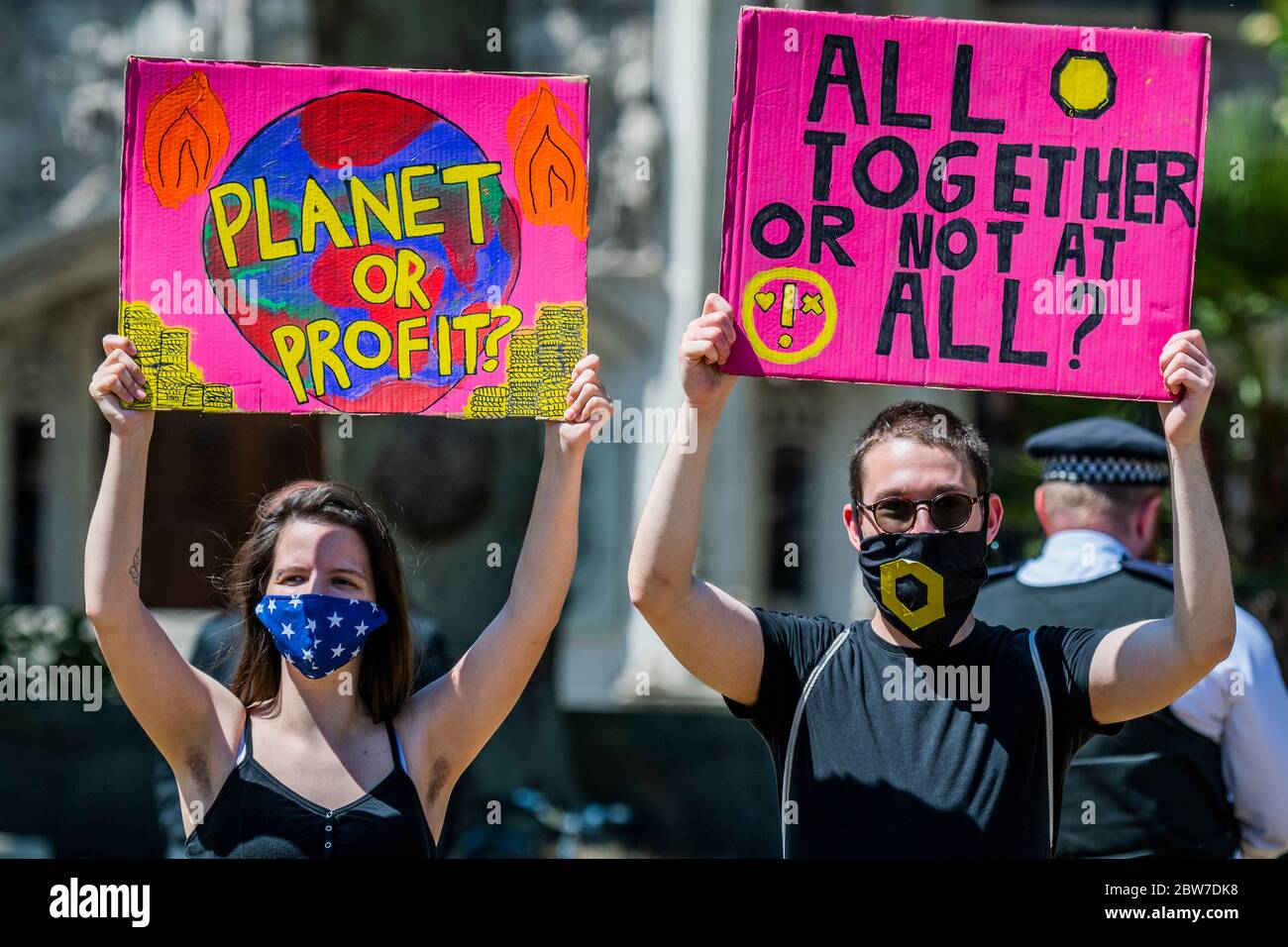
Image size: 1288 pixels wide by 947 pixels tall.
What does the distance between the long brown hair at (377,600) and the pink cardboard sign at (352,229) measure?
21 centimetres

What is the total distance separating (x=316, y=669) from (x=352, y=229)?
34.7 inches

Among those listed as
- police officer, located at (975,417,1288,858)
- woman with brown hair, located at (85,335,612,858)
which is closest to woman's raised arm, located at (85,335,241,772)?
woman with brown hair, located at (85,335,612,858)

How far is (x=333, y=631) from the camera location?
9.89 feet

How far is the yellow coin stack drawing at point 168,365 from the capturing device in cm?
316

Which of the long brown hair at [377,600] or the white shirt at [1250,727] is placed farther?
the white shirt at [1250,727]

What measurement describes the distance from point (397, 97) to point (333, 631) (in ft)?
3.49

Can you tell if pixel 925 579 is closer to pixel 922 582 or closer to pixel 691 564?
pixel 922 582

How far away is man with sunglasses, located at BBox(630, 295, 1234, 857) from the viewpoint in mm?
2920

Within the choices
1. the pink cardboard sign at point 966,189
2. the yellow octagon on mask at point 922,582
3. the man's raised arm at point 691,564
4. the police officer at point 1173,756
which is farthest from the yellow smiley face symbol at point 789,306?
the police officer at point 1173,756

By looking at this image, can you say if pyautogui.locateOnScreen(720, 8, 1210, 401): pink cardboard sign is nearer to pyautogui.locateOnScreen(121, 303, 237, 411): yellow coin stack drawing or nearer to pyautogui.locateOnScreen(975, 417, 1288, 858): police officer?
pyautogui.locateOnScreen(975, 417, 1288, 858): police officer

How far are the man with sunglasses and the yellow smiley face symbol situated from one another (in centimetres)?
9

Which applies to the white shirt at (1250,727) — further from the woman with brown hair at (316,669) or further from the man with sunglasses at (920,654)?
the woman with brown hair at (316,669)

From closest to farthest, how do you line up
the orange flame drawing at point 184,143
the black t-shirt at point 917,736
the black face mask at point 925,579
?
the black t-shirt at point 917,736
the black face mask at point 925,579
the orange flame drawing at point 184,143

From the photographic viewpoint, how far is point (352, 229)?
327 cm
